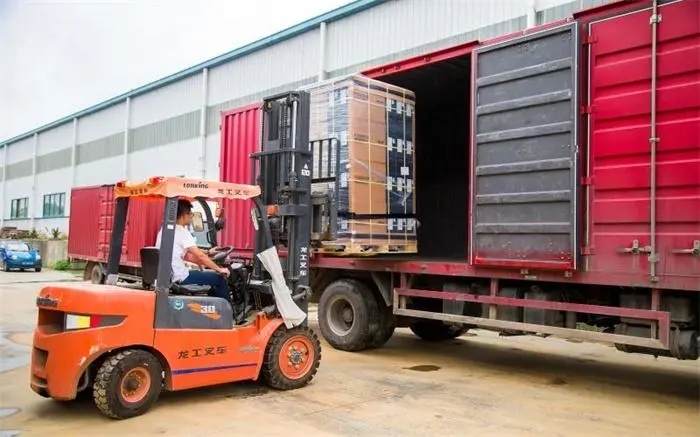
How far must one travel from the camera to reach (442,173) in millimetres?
9844

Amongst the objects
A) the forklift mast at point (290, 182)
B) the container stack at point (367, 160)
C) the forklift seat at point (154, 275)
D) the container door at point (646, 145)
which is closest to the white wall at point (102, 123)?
the container stack at point (367, 160)

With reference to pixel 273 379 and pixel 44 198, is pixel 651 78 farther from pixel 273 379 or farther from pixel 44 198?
pixel 44 198

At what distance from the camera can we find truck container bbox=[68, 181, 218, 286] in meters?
14.9

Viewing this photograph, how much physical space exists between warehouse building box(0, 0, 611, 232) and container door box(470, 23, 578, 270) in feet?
20.3

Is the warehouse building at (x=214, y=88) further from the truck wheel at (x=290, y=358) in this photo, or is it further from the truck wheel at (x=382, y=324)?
the truck wheel at (x=290, y=358)

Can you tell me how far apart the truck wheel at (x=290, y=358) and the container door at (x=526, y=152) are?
1984mm

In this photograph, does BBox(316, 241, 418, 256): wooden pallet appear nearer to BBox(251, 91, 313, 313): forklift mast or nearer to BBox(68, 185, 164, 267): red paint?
BBox(251, 91, 313, 313): forklift mast

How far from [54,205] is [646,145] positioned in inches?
1529

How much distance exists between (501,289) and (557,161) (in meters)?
1.55

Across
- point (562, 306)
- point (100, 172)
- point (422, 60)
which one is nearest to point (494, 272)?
point (562, 306)

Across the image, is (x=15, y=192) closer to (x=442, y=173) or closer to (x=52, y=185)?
(x=52, y=185)

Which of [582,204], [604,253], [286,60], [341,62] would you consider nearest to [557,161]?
[582,204]

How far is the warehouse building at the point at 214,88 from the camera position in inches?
534

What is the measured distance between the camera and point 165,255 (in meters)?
5.11
